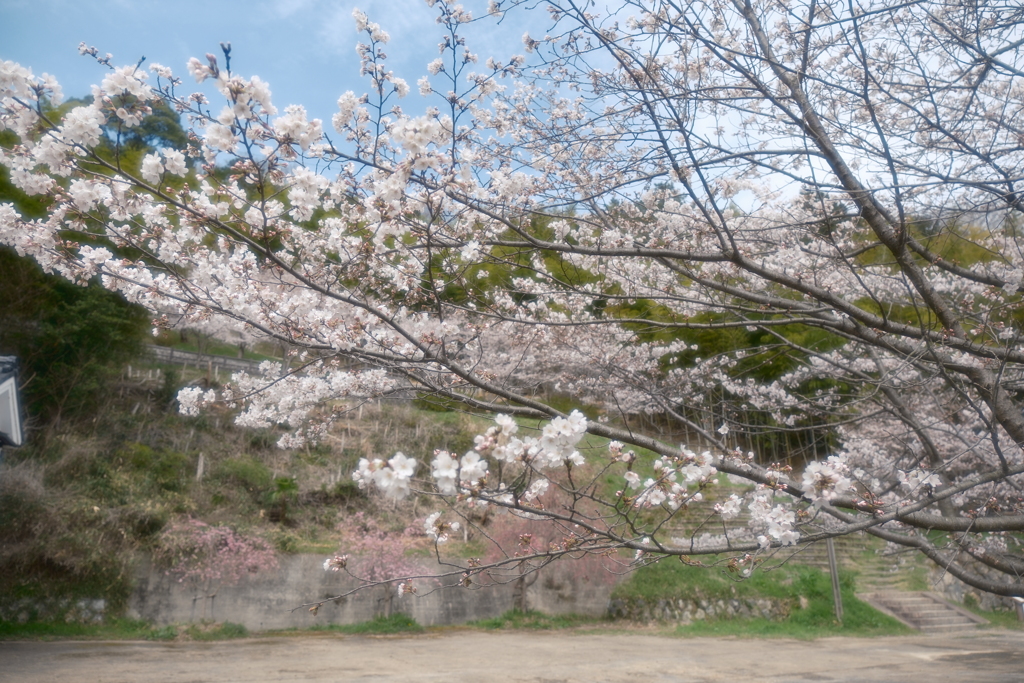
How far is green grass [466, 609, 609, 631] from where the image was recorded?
9.93 meters

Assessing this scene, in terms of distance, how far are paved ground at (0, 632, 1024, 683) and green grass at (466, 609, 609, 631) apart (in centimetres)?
63

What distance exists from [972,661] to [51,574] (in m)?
12.0

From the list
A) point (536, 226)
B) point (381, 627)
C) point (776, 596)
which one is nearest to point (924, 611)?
point (776, 596)

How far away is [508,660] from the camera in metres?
7.12

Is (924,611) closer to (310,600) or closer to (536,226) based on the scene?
(310,600)

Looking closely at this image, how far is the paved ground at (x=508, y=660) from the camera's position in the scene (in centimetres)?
592

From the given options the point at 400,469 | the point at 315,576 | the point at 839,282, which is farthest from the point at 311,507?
the point at 400,469

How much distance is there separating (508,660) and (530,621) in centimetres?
324

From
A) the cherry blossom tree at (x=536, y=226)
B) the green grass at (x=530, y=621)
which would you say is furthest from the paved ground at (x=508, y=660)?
the cherry blossom tree at (x=536, y=226)

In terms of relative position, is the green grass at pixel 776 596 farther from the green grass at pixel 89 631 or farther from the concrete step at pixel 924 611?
the green grass at pixel 89 631

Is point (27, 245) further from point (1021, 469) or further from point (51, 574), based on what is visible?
point (51, 574)

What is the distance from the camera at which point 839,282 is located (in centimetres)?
537

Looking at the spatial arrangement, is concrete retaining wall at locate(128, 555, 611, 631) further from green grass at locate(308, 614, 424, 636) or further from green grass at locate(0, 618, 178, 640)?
green grass at locate(0, 618, 178, 640)

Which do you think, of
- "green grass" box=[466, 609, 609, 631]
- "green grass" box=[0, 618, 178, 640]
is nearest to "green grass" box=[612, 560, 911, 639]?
"green grass" box=[466, 609, 609, 631]
